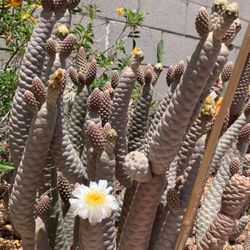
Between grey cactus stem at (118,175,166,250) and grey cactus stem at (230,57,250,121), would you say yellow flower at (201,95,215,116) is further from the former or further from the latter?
grey cactus stem at (230,57,250,121)

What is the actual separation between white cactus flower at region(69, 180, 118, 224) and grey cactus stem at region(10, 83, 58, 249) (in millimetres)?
116

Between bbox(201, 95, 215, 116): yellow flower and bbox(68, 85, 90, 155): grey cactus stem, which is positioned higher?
bbox(201, 95, 215, 116): yellow flower

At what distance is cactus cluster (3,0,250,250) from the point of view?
41.1 inches

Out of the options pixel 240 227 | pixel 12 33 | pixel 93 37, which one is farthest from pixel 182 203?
pixel 93 37

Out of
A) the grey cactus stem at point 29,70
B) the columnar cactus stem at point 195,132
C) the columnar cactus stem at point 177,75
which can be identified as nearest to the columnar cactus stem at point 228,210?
the columnar cactus stem at point 195,132

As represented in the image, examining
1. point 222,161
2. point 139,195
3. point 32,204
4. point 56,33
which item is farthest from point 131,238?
point 222,161

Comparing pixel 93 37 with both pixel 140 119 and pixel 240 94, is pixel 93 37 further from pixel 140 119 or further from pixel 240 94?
pixel 140 119

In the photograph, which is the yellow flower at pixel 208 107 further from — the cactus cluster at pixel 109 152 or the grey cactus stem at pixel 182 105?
the grey cactus stem at pixel 182 105

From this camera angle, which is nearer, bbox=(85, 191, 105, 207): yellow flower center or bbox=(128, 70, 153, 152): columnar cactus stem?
bbox=(85, 191, 105, 207): yellow flower center

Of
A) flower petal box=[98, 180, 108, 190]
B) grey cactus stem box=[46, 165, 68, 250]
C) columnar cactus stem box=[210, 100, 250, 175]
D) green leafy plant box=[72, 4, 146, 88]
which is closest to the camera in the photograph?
flower petal box=[98, 180, 108, 190]

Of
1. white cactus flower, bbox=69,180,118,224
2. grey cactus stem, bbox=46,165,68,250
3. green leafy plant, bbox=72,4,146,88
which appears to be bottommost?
grey cactus stem, bbox=46,165,68,250

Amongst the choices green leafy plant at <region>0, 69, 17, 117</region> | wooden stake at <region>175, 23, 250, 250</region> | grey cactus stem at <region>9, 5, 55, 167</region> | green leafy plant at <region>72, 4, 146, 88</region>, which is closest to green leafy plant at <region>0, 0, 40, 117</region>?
green leafy plant at <region>0, 69, 17, 117</region>

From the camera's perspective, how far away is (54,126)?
1.15 meters

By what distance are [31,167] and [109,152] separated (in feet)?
0.61
